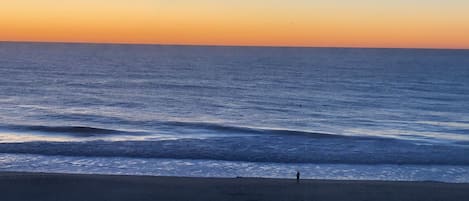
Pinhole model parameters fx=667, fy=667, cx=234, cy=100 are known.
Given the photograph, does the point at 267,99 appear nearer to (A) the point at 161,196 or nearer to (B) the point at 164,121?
(B) the point at 164,121

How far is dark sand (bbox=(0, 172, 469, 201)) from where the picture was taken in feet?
50.3


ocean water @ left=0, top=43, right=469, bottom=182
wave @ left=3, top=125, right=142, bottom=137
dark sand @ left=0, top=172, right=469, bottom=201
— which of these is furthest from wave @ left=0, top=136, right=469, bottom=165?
dark sand @ left=0, top=172, right=469, bottom=201

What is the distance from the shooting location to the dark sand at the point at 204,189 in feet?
50.3

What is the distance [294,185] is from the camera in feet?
54.7

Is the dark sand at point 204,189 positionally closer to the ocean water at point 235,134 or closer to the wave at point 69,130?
the ocean water at point 235,134

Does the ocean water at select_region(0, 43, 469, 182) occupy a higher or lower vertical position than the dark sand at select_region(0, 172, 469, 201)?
higher

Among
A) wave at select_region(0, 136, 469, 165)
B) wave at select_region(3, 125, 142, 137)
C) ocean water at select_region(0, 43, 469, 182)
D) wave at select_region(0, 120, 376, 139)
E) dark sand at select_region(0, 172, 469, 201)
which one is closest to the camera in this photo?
dark sand at select_region(0, 172, 469, 201)

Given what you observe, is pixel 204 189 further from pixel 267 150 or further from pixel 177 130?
Answer: pixel 177 130

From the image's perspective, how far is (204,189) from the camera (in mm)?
16156

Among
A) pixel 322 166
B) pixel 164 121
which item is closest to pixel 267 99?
pixel 164 121

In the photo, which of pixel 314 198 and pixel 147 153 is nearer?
pixel 314 198

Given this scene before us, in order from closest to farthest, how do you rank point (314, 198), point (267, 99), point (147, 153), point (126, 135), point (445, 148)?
point (314, 198) → point (147, 153) → point (445, 148) → point (126, 135) → point (267, 99)

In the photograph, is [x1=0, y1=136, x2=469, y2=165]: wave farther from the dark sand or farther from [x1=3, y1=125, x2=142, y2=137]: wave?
the dark sand

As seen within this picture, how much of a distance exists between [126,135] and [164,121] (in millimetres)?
6367
